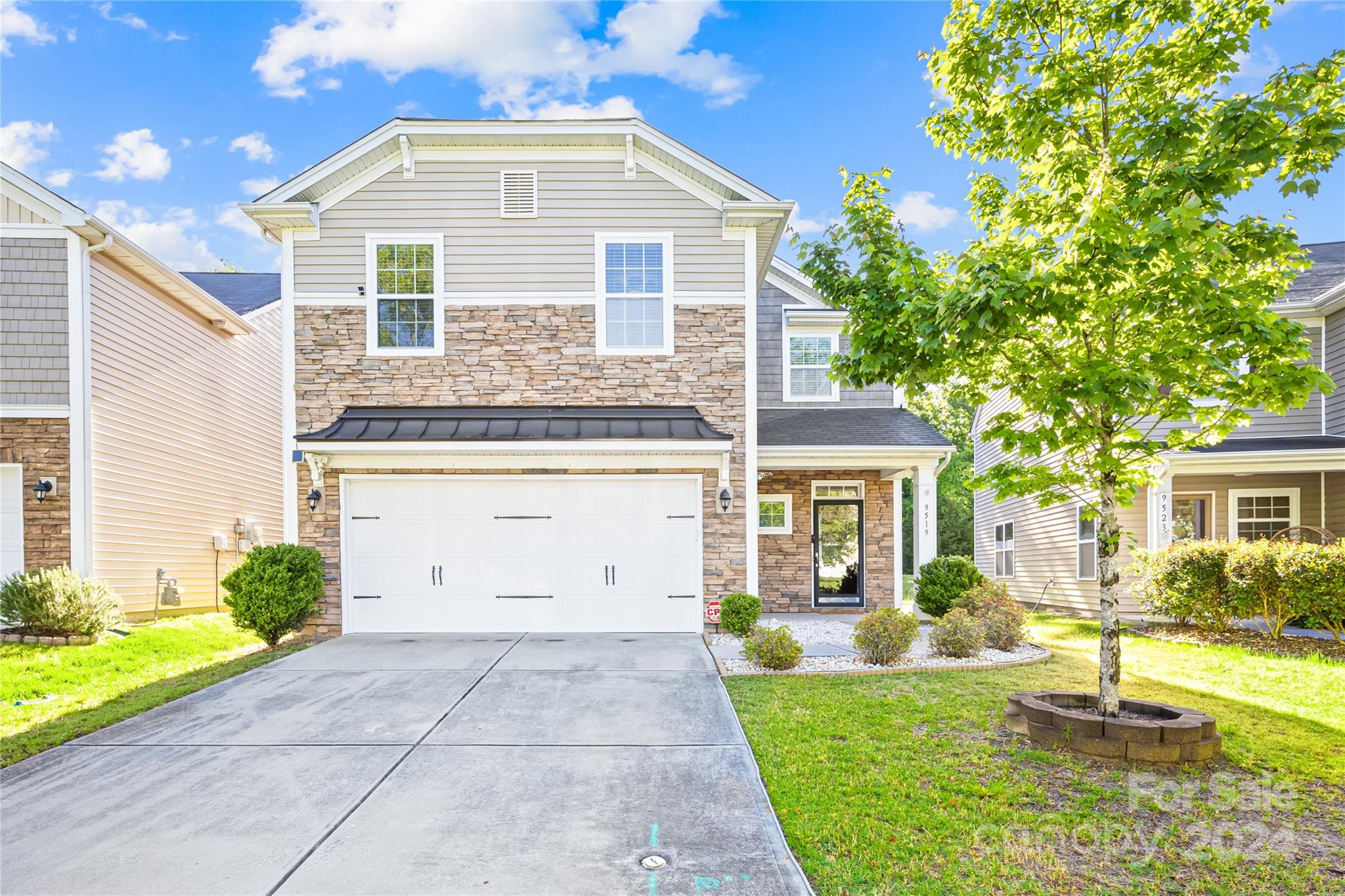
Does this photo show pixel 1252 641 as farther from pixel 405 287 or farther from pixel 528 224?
pixel 405 287

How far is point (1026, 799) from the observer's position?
4629 mm

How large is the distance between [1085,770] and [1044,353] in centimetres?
289

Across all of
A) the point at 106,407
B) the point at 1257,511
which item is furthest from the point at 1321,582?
the point at 106,407

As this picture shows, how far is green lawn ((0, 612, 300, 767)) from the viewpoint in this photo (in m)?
6.38

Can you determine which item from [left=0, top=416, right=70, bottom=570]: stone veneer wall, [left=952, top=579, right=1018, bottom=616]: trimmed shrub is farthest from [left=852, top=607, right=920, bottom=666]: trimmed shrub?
[left=0, top=416, right=70, bottom=570]: stone veneer wall

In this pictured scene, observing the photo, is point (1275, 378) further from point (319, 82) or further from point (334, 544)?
point (319, 82)

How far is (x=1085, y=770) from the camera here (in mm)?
5121

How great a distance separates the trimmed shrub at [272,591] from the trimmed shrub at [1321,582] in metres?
12.7

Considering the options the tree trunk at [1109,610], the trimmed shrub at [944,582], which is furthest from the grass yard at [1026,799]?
the trimmed shrub at [944,582]

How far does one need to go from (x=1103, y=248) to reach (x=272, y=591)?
31.7 feet

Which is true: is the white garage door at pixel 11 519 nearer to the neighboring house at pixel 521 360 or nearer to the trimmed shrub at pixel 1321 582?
the neighboring house at pixel 521 360

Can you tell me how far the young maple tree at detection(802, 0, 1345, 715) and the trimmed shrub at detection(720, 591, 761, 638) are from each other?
463 cm

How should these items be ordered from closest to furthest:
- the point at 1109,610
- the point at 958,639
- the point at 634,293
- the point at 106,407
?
the point at 1109,610
the point at 958,639
the point at 634,293
the point at 106,407

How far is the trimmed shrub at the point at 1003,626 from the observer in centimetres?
970
